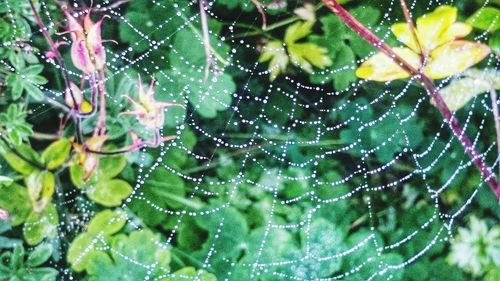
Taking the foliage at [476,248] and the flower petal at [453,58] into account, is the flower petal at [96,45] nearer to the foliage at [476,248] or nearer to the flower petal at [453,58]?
the flower petal at [453,58]

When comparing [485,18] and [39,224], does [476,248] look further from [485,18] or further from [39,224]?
[39,224]

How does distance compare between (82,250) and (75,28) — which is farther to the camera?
(82,250)

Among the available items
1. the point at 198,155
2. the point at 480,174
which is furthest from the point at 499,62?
the point at 198,155

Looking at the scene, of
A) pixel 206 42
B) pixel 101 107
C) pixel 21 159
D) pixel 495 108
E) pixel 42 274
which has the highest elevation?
pixel 495 108

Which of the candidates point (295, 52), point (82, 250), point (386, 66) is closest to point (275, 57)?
point (295, 52)

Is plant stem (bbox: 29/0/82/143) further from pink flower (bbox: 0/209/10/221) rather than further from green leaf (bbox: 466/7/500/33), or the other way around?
green leaf (bbox: 466/7/500/33)

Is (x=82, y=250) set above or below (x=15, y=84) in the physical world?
below
